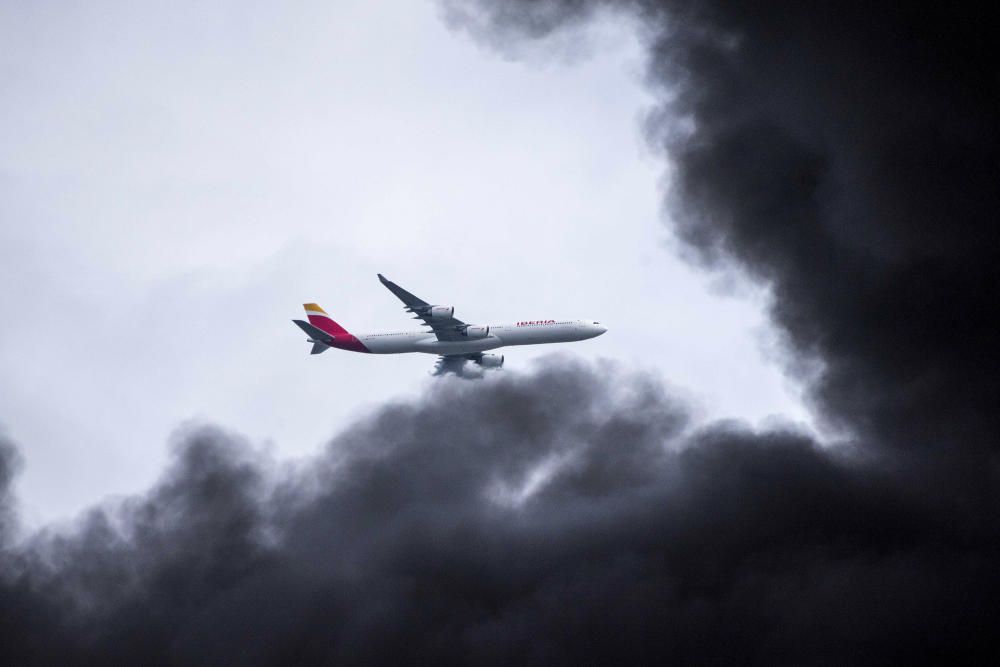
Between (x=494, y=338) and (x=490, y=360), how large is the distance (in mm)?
17596

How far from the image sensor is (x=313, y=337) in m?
175

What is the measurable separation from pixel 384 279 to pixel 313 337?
19.4m

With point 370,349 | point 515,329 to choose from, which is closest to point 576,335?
point 515,329

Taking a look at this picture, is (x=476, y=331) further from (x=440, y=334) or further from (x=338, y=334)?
(x=338, y=334)

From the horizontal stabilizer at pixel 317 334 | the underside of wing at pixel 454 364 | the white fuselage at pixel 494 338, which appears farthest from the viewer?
the underside of wing at pixel 454 364

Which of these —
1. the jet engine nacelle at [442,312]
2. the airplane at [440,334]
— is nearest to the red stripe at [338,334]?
the airplane at [440,334]

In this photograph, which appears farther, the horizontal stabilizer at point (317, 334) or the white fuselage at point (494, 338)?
the horizontal stabilizer at point (317, 334)

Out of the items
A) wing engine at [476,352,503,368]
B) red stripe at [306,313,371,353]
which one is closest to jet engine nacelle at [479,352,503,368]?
wing engine at [476,352,503,368]

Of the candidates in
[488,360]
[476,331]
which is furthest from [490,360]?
[476,331]

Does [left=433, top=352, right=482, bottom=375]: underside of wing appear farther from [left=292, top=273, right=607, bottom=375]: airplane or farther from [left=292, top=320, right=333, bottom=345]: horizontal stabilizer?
[left=292, top=320, right=333, bottom=345]: horizontal stabilizer

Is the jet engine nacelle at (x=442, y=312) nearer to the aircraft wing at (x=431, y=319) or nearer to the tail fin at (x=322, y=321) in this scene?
the aircraft wing at (x=431, y=319)

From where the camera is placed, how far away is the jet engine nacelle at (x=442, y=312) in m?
166

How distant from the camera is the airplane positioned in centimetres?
16550

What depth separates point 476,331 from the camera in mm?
166625
